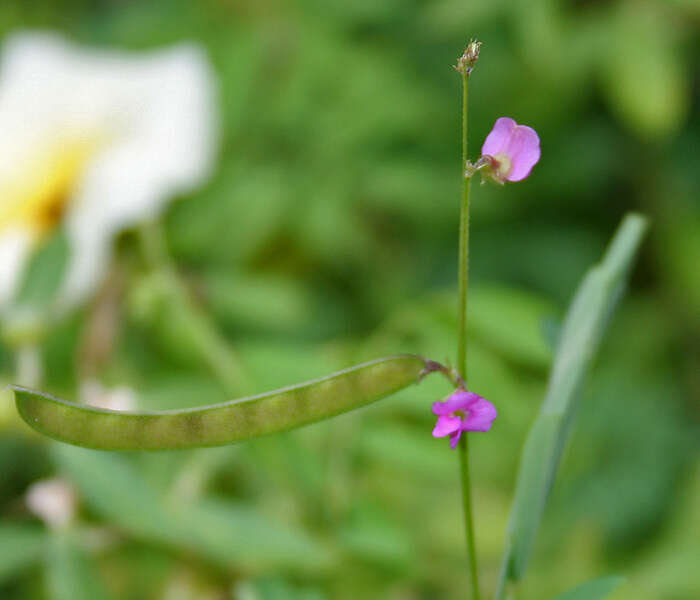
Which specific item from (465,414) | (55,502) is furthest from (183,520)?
(465,414)

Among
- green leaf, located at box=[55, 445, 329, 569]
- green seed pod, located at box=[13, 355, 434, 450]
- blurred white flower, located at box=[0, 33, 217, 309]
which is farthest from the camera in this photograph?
blurred white flower, located at box=[0, 33, 217, 309]

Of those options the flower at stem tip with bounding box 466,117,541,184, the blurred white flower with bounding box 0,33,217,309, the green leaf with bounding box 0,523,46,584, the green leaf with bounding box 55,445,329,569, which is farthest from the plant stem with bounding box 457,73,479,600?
the blurred white flower with bounding box 0,33,217,309

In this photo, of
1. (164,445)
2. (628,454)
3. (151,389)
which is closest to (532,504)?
(164,445)

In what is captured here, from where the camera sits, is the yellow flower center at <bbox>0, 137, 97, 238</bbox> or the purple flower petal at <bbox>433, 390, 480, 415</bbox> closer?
the purple flower petal at <bbox>433, 390, 480, 415</bbox>

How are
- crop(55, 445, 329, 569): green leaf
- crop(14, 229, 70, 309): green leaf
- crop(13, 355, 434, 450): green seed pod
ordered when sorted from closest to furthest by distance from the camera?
crop(13, 355, 434, 450): green seed pod
crop(55, 445, 329, 569): green leaf
crop(14, 229, 70, 309): green leaf

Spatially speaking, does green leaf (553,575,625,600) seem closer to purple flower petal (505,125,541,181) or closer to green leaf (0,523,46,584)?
purple flower petal (505,125,541,181)

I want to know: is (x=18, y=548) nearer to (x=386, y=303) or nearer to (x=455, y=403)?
(x=455, y=403)

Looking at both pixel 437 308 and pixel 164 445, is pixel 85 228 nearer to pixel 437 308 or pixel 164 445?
pixel 437 308
